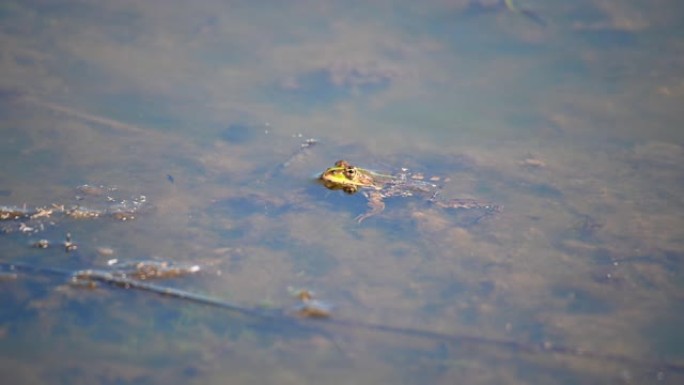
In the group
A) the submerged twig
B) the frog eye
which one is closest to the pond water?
the submerged twig

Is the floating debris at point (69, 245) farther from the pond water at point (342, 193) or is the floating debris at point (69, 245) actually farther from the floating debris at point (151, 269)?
the floating debris at point (151, 269)

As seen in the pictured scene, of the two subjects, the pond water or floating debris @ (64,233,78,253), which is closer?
the pond water

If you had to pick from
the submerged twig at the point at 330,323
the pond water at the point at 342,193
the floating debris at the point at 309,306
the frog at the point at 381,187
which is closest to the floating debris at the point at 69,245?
the pond water at the point at 342,193

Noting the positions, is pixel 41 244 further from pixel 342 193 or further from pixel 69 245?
pixel 342 193

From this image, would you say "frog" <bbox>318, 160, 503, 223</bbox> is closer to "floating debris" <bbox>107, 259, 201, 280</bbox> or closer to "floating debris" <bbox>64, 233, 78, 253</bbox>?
"floating debris" <bbox>107, 259, 201, 280</bbox>

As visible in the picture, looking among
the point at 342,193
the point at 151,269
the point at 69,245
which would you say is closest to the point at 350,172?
the point at 342,193
